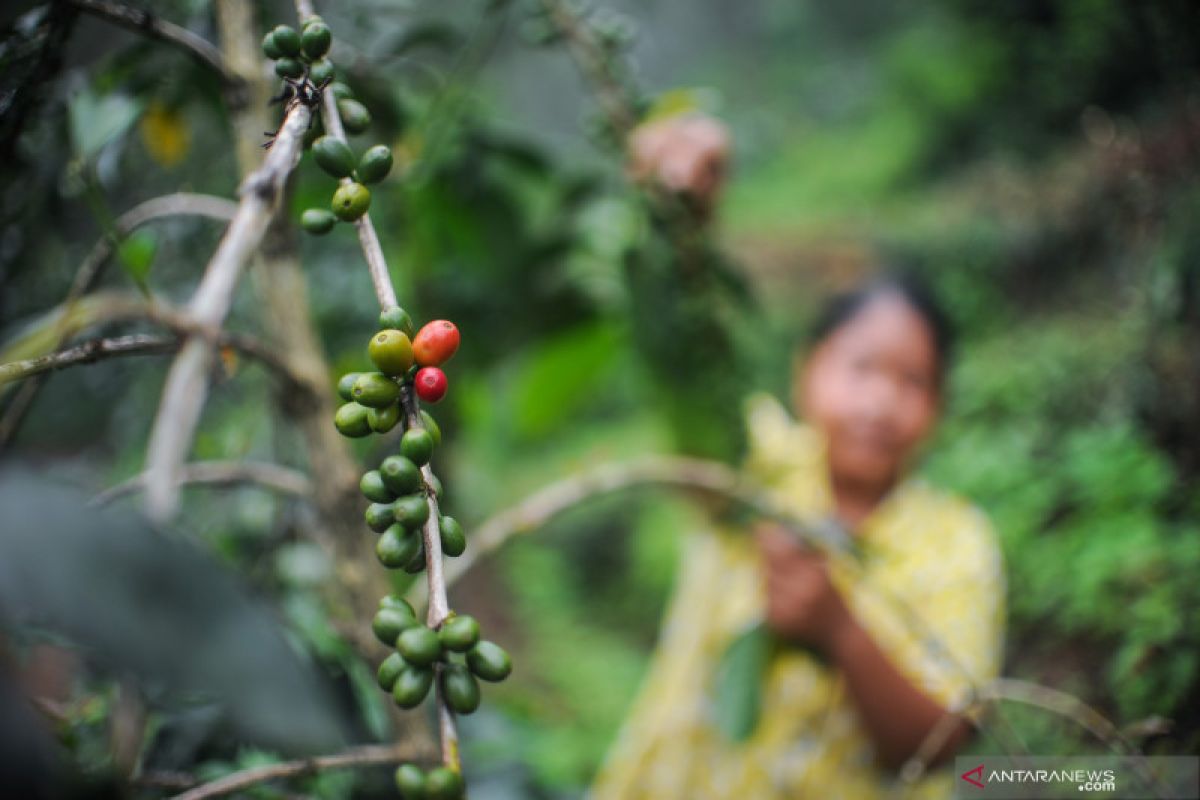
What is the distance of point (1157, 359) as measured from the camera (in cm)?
138

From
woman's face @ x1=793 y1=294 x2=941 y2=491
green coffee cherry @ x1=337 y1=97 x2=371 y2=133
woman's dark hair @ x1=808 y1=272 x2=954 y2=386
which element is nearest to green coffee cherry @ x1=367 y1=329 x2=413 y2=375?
green coffee cherry @ x1=337 y1=97 x2=371 y2=133

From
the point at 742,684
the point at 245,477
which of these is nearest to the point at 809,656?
the point at 742,684

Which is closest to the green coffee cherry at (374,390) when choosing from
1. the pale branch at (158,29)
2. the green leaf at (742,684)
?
the pale branch at (158,29)

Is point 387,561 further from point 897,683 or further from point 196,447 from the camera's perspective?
point 897,683

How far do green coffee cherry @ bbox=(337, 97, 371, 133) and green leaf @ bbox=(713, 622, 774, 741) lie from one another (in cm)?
71

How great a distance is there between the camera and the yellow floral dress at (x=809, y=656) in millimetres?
1061

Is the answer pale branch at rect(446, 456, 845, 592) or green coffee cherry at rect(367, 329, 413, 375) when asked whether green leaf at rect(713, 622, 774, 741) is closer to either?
pale branch at rect(446, 456, 845, 592)

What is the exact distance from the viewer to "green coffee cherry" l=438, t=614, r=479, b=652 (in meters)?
0.28

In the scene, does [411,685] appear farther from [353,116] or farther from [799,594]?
[799,594]

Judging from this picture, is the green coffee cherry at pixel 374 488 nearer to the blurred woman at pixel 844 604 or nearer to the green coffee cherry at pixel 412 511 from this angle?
the green coffee cherry at pixel 412 511

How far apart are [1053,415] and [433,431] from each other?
2473 millimetres

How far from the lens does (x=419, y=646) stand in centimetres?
27

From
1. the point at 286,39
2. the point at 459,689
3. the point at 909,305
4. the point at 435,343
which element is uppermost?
the point at 286,39

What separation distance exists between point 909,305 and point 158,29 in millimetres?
1100
